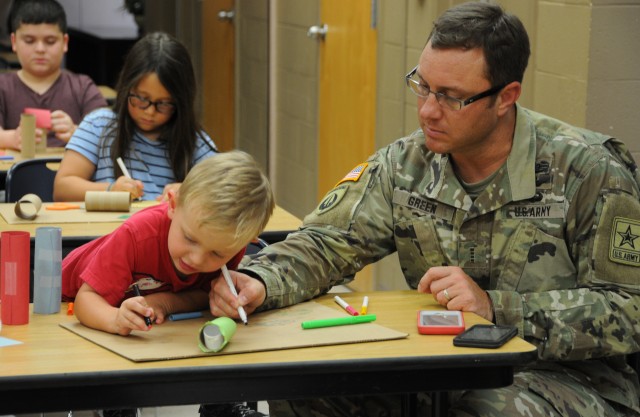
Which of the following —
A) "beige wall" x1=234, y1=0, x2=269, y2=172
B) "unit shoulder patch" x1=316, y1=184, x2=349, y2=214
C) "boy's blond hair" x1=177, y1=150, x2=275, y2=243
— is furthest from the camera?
"beige wall" x1=234, y1=0, x2=269, y2=172

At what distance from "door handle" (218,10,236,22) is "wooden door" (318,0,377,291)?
200 centimetres

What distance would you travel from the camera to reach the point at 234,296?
2.19 meters

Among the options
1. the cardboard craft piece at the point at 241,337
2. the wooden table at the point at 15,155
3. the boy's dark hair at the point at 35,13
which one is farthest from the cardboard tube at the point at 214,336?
the boy's dark hair at the point at 35,13

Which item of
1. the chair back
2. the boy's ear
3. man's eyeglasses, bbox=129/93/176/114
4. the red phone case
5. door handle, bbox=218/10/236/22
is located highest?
door handle, bbox=218/10/236/22

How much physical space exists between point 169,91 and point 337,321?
1.69m

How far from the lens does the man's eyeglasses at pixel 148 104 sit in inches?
144

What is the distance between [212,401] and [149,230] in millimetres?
463

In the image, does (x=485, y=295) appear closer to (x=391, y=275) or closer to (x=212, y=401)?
(x=212, y=401)

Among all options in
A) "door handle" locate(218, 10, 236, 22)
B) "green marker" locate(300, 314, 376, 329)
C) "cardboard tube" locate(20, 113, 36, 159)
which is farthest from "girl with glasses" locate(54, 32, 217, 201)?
"door handle" locate(218, 10, 236, 22)

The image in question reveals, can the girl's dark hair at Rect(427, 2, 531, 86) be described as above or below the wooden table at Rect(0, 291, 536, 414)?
above

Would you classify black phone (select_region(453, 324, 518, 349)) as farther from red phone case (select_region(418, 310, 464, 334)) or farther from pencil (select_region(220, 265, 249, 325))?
pencil (select_region(220, 265, 249, 325))

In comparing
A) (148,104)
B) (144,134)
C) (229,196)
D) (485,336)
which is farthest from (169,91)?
(485,336)

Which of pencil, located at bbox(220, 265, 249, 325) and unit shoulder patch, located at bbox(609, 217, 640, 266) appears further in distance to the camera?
unit shoulder patch, located at bbox(609, 217, 640, 266)

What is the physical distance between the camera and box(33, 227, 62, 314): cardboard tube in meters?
2.20
